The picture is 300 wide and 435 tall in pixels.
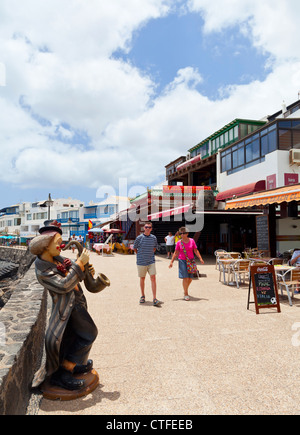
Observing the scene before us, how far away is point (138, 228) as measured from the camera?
2198 cm

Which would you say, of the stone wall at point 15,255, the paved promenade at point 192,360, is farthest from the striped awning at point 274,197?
the stone wall at point 15,255

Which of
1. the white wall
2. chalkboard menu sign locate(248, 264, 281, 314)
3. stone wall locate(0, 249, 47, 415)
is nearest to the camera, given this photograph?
stone wall locate(0, 249, 47, 415)

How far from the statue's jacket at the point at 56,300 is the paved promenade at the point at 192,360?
0.40m

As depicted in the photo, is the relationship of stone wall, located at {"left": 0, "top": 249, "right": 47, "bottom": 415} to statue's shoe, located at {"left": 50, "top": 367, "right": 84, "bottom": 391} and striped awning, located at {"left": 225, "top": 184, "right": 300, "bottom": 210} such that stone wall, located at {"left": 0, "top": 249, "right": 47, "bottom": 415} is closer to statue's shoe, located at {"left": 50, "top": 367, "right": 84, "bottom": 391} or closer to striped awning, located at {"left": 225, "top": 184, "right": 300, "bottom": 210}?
statue's shoe, located at {"left": 50, "top": 367, "right": 84, "bottom": 391}

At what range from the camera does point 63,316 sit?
2590 millimetres

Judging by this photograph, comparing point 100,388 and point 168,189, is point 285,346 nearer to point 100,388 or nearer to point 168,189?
point 100,388

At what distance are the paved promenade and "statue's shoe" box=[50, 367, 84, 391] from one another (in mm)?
129

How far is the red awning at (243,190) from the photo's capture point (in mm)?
17734

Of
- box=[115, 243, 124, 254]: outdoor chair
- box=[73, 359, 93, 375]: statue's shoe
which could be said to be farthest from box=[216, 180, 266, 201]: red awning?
box=[73, 359, 93, 375]: statue's shoe

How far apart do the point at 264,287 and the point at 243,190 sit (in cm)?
1469

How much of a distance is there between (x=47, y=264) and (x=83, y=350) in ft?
2.83

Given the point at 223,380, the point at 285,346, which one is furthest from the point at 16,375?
the point at 285,346

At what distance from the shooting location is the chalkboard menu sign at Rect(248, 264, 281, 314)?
210 inches

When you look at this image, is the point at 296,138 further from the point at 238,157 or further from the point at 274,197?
the point at 274,197
